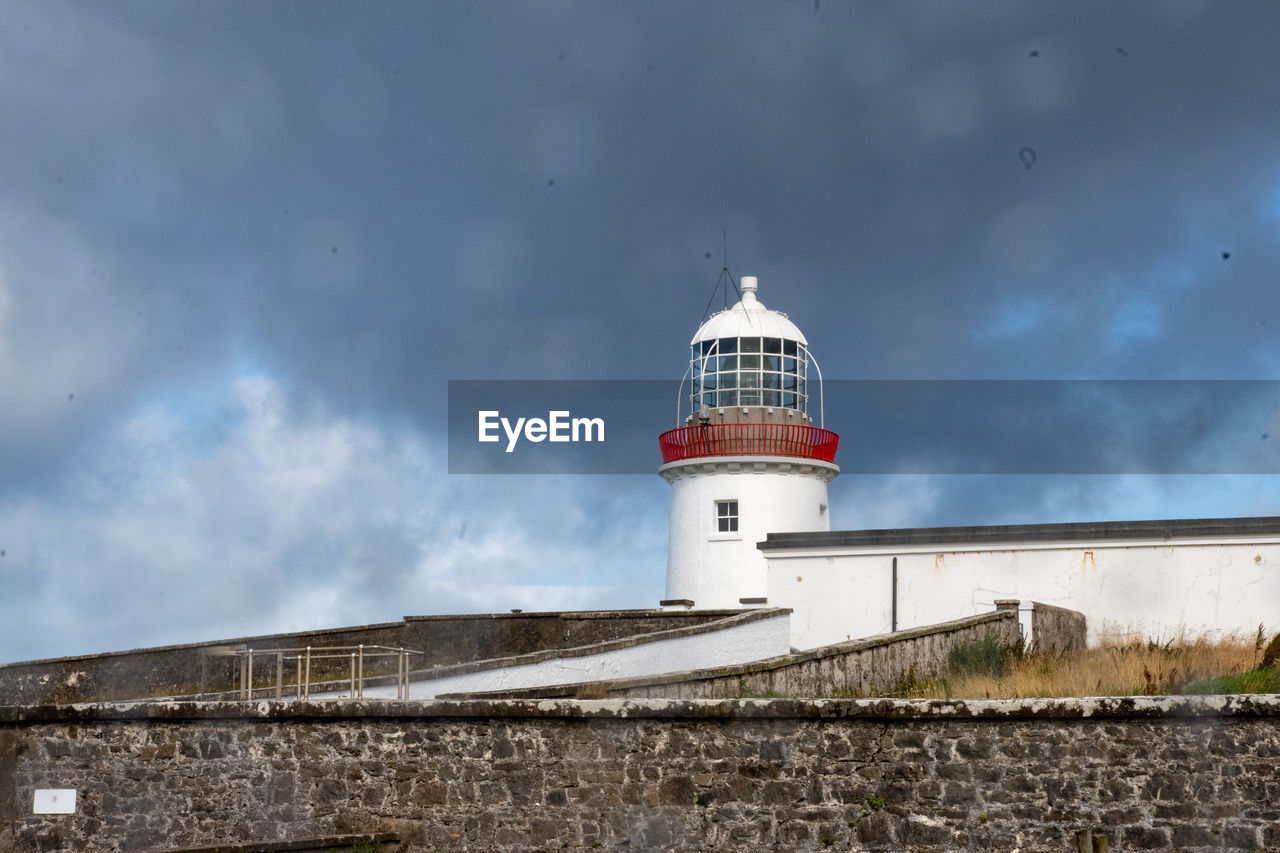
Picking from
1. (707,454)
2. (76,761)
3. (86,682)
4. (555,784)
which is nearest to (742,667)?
(555,784)

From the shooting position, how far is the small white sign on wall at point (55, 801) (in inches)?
486

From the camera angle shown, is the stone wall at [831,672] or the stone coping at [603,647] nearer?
the stone wall at [831,672]

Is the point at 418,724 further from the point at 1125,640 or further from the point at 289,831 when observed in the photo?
the point at 1125,640

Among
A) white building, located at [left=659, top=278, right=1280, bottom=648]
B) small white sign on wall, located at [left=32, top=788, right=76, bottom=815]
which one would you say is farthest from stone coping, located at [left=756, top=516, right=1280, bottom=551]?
small white sign on wall, located at [left=32, top=788, right=76, bottom=815]

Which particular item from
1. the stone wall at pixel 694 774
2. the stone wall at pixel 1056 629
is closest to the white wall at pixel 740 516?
the stone wall at pixel 1056 629

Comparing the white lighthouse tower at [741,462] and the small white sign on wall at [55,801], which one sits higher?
the white lighthouse tower at [741,462]

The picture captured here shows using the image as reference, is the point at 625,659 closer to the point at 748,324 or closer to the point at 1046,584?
the point at 1046,584

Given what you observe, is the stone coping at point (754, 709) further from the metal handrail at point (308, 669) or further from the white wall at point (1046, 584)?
the white wall at point (1046, 584)

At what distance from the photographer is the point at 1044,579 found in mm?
21438

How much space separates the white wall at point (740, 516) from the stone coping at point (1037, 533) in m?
2.93

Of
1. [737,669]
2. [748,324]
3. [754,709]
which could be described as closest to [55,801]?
[754,709]

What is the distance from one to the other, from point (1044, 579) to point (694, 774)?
1183 centimetres

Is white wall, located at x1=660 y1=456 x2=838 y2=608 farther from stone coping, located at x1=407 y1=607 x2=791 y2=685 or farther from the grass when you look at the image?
the grass

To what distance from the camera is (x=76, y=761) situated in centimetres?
1238
